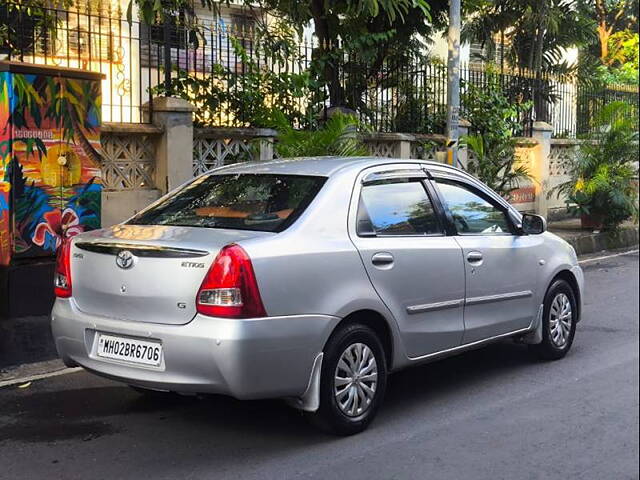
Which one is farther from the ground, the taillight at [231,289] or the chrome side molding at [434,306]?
the taillight at [231,289]

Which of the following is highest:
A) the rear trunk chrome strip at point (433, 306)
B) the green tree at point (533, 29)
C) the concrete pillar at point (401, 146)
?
the green tree at point (533, 29)

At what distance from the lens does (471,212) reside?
610 centimetres

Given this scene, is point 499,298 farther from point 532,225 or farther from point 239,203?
point 239,203

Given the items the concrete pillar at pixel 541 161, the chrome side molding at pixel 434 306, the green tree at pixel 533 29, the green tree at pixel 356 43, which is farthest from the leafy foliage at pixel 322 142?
the concrete pillar at pixel 541 161

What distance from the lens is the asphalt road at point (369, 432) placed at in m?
4.47

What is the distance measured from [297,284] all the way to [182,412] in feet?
4.63

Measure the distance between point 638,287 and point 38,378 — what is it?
7391mm

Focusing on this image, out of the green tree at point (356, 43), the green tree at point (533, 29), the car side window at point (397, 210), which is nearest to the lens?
the car side window at point (397, 210)

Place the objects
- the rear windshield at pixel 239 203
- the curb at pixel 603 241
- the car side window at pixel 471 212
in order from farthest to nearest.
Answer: the curb at pixel 603 241, the car side window at pixel 471 212, the rear windshield at pixel 239 203

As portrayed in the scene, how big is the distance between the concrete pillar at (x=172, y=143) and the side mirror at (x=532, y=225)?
14.0ft

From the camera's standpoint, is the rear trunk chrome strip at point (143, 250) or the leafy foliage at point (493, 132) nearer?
the rear trunk chrome strip at point (143, 250)

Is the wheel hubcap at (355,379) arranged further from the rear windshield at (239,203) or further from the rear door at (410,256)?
the rear windshield at (239,203)

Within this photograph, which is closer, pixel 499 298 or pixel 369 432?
pixel 369 432

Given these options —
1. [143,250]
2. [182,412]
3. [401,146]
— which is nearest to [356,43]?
[401,146]
